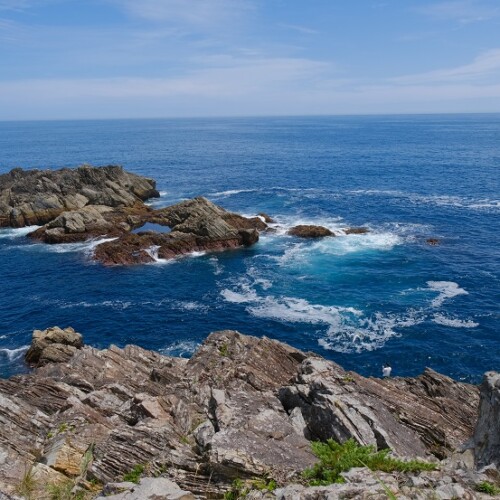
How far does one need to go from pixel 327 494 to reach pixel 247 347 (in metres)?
21.2

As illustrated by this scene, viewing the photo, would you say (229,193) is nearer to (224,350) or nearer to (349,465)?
(224,350)

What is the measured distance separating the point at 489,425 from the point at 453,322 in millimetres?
34480

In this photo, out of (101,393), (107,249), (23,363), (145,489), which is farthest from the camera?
(107,249)

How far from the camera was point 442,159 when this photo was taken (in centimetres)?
16175

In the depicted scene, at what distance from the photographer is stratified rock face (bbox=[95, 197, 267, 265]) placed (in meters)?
73.8

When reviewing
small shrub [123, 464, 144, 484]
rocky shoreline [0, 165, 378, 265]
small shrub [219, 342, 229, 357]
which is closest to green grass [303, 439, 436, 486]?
small shrub [123, 464, 144, 484]

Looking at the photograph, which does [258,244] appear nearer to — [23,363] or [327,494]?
[23,363]

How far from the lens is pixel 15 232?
89375 mm

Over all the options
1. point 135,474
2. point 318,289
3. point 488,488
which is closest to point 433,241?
point 318,289

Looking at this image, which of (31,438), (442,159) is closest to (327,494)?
(31,438)

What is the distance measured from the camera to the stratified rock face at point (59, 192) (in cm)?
9381

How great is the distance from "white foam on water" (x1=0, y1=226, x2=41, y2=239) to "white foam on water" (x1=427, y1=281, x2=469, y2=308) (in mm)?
73582

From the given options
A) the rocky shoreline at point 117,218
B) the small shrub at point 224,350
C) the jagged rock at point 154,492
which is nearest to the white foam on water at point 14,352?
the small shrub at point 224,350

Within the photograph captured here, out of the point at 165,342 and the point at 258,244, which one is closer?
the point at 165,342
